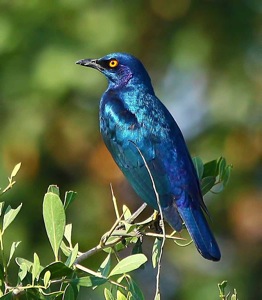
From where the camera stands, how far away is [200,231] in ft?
14.3

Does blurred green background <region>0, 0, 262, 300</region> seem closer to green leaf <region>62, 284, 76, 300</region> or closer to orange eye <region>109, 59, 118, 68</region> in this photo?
orange eye <region>109, 59, 118, 68</region>

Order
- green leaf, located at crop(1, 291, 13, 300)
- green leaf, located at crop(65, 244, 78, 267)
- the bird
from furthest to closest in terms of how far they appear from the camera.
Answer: the bird, green leaf, located at crop(65, 244, 78, 267), green leaf, located at crop(1, 291, 13, 300)

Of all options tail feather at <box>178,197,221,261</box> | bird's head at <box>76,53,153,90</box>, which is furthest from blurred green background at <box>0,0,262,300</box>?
tail feather at <box>178,197,221,261</box>

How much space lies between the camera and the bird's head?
5626mm

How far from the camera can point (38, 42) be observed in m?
7.52

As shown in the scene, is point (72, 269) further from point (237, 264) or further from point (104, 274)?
point (237, 264)

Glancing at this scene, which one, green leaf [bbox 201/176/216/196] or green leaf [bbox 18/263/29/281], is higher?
green leaf [bbox 18/263/29/281]

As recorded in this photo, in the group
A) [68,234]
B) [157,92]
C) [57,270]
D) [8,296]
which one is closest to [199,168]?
[68,234]

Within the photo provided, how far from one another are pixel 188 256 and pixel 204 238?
3.90 meters

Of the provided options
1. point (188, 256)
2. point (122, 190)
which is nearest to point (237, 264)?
point (188, 256)

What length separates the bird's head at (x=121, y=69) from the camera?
5.63 metres

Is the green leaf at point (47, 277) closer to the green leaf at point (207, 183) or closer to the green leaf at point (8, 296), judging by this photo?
the green leaf at point (8, 296)

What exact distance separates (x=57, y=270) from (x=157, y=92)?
16.1 feet

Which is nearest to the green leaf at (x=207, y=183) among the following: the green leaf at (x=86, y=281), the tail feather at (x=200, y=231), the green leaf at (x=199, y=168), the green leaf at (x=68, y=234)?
the green leaf at (x=199, y=168)
